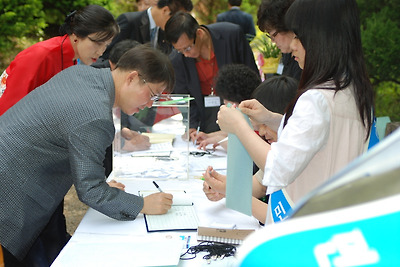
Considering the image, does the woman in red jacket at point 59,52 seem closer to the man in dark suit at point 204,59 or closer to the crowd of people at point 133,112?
the crowd of people at point 133,112

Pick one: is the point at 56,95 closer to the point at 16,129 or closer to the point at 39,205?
the point at 16,129

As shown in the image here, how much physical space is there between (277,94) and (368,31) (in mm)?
4056

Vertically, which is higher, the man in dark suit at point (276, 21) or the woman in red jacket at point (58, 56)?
the man in dark suit at point (276, 21)

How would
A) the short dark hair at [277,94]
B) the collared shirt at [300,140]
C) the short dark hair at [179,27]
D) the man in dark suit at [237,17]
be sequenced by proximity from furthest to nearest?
the man in dark suit at [237,17], the short dark hair at [179,27], the short dark hair at [277,94], the collared shirt at [300,140]

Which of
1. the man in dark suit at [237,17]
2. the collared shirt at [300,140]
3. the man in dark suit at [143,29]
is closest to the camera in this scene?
the collared shirt at [300,140]

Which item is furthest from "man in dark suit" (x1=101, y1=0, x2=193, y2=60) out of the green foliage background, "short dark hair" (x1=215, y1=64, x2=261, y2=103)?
the green foliage background

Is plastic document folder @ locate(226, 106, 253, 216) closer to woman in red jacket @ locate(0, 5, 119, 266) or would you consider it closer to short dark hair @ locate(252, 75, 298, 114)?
short dark hair @ locate(252, 75, 298, 114)

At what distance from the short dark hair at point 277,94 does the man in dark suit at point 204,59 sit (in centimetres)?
109

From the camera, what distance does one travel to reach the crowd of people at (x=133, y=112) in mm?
1119

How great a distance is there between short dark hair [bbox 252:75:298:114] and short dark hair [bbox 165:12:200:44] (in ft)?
3.84

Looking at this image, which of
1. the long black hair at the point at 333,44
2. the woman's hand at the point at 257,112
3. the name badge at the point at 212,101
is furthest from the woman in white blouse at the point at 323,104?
the name badge at the point at 212,101

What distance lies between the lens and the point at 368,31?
552 cm

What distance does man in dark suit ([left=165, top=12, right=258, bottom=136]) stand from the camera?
3.13m

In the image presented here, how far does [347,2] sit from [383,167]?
880 mm
